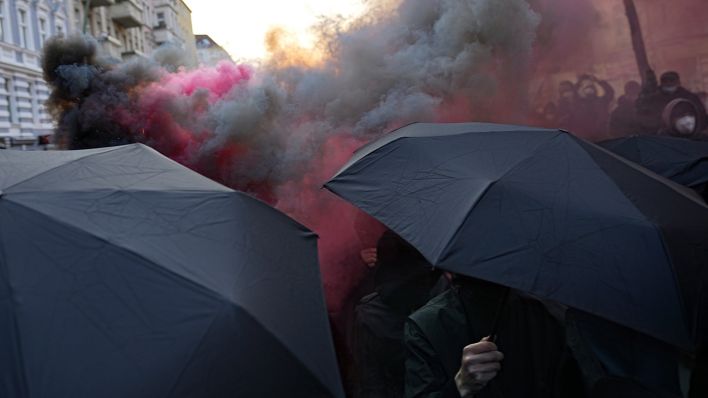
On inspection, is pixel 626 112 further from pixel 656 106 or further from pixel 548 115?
pixel 548 115

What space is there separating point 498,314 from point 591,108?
755 centimetres

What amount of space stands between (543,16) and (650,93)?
6.20 feet

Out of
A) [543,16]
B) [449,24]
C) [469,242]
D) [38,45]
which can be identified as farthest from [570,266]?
[38,45]

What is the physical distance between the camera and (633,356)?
5.87ft

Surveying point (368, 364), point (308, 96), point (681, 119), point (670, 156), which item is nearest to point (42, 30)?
point (308, 96)

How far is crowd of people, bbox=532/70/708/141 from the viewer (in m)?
7.18

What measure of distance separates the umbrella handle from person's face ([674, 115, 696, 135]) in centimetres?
643

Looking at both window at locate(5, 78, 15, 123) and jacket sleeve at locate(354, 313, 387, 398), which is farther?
window at locate(5, 78, 15, 123)

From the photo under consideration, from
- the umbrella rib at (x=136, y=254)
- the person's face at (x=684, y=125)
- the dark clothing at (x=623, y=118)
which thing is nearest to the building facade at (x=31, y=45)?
the dark clothing at (x=623, y=118)

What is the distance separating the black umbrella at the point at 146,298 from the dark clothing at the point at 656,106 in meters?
7.14

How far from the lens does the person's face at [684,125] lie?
7.02 metres

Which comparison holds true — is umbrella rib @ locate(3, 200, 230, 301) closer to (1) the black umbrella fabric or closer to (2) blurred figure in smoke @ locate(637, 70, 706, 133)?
(1) the black umbrella fabric

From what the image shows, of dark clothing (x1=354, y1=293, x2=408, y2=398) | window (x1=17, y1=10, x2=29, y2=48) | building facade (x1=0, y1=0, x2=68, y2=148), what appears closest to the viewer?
dark clothing (x1=354, y1=293, x2=408, y2=398)

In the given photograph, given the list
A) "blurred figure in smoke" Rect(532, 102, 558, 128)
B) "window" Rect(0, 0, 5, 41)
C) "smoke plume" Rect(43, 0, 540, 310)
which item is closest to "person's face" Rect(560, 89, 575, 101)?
"blurred figure in smoke" Rect(532, 102, 558, 128)
